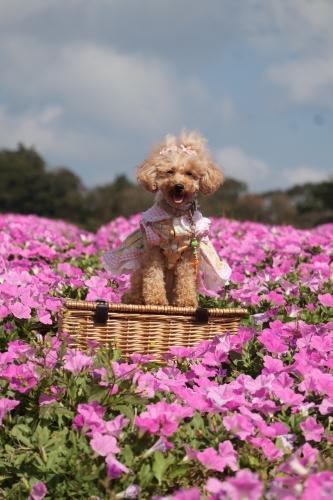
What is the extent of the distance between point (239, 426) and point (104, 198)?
3783 centimetres

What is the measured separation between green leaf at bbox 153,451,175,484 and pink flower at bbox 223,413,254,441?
28cm

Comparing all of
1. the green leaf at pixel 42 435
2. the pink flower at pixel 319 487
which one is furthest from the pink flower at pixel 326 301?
the pink flower at pixel 319 487

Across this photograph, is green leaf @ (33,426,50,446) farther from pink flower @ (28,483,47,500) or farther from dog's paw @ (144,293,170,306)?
dog's paw @ (144,293,170,306)

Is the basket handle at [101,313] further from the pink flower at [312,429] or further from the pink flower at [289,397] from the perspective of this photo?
the pink flower at [312,429]

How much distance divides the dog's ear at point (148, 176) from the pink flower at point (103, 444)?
178 centimetres

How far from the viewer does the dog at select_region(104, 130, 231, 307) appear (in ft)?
11.7

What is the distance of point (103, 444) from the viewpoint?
7.09ft

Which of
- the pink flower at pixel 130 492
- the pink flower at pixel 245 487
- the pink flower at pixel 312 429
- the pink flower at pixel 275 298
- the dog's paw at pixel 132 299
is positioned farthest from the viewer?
the pink flower at pixel 275 298

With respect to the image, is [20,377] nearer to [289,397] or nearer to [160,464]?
[160,464]

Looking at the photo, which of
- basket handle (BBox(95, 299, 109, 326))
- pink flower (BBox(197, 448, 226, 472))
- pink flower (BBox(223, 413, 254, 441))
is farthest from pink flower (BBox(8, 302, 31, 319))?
pink flower (BBox(197, 448, 226, 472))

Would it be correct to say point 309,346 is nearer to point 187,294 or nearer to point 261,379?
point 261,379

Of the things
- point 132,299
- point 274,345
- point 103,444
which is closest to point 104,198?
point 132,299

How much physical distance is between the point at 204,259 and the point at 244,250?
2287mm

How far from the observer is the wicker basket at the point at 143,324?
3.30 meters
